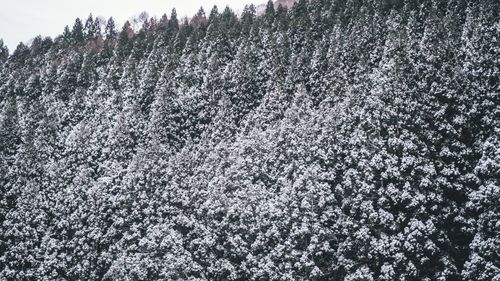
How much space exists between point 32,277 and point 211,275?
59.3 ft

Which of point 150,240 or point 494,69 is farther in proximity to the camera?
point 150,240

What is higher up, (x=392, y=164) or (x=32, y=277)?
(x=392, y=164)

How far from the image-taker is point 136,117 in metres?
55.5

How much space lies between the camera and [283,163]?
39594 mm

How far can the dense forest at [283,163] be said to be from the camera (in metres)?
29.4

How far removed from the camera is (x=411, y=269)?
26672 mm

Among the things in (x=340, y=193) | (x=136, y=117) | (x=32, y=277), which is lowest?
(x=32, y=277)

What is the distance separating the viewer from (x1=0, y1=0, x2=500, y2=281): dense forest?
29.4 m

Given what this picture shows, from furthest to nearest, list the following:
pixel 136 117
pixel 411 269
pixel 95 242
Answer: pixel 136 117
pixel 95 242
pixel 411 269

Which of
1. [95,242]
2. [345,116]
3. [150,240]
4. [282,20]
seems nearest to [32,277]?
[95,242]

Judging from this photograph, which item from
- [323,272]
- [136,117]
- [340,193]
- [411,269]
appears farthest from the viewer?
[136,117]

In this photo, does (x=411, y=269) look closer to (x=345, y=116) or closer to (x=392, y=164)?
(x=392, y=164)

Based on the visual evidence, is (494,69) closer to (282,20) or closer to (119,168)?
(119,168)

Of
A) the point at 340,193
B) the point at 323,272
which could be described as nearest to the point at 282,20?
the point at 340,193
